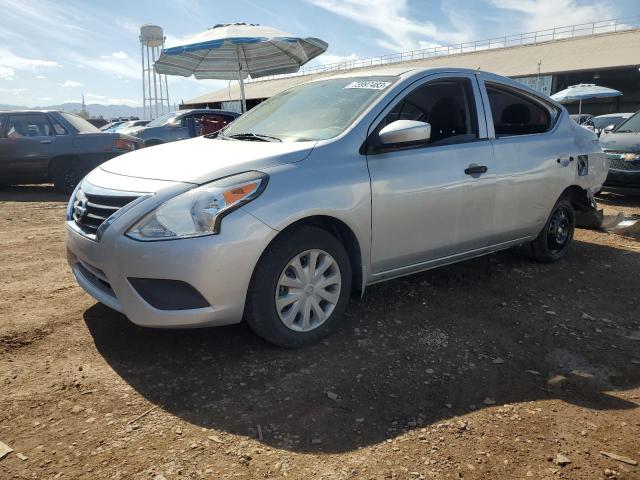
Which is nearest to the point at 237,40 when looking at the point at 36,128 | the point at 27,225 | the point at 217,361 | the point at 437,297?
the point at 36,128

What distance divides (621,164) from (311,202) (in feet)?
23.7

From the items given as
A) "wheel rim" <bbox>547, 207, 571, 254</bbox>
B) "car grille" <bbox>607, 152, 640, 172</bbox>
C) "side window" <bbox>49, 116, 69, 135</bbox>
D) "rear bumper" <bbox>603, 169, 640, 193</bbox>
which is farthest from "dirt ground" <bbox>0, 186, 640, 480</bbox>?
"side window" <bbox>49, 116, 69, 135</bbox>

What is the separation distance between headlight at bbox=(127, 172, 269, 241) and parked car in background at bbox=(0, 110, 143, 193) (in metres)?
7.01

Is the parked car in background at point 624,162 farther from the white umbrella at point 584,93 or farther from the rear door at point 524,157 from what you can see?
the white umbrella at point 584,93

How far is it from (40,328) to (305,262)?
1805mm

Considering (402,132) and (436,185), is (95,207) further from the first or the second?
(436,185)

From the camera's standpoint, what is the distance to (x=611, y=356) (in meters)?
3.18

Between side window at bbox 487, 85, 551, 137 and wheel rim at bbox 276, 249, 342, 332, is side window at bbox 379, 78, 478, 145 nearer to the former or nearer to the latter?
side window at bbox 487, 85, 551, 137

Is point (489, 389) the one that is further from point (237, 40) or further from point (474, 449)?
point (237, 40)

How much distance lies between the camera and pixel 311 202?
2.93 metres

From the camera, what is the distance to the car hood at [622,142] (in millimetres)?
8188

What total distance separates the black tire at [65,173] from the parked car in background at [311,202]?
5.90 meters

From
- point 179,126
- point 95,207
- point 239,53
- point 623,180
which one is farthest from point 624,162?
point 179,126

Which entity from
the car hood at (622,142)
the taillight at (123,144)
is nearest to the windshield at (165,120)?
the taillight at (123,144)
